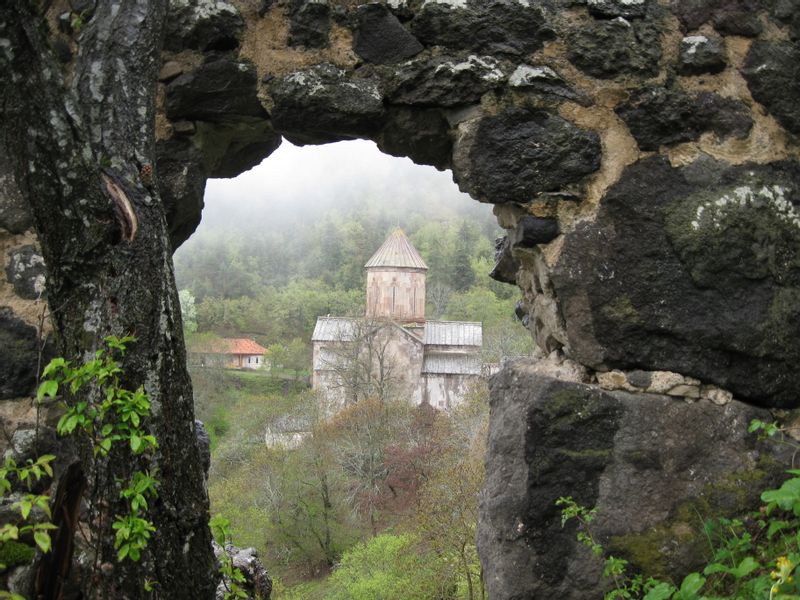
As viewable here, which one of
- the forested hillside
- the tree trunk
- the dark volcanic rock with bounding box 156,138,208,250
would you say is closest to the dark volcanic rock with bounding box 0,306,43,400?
the dark volcanic rock with bounding box 156,138,208,250

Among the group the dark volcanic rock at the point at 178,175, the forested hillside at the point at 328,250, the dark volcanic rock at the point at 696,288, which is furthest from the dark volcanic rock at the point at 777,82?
the forested hillside at the point at 328,250

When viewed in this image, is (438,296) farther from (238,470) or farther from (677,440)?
(677,440)

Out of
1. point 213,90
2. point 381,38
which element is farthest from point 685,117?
point 213,90

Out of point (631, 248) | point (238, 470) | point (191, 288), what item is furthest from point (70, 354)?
point (191, 288)

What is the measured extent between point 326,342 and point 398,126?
2640cm

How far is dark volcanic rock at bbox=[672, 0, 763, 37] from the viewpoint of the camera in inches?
73.9

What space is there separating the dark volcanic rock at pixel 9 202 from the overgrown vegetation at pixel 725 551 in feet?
5.21

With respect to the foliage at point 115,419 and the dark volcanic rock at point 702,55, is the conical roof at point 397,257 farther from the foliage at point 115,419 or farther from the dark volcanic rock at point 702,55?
the foliage at point 115,419

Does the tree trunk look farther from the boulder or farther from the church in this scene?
the church

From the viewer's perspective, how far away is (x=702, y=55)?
186cm

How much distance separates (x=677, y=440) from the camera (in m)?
1.74

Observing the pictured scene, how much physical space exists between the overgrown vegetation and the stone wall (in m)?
0.06

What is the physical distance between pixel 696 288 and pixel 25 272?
5.81ft

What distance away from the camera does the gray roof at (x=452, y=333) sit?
29328 mm
